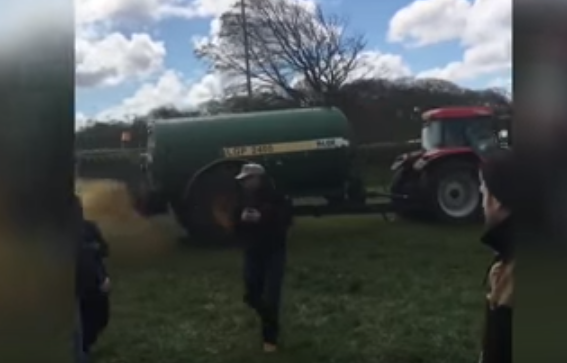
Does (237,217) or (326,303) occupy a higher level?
(237,217)

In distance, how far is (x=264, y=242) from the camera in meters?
2.53

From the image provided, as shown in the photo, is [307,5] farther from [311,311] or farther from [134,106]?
[311,311]

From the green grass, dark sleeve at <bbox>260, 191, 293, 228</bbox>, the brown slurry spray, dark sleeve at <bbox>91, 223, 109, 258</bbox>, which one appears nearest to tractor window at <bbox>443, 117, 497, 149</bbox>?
the green grass

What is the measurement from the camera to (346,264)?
8.23 feet

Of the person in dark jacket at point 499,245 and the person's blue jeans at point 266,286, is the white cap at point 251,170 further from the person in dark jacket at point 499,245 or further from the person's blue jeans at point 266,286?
the person in dark jacket at point 499,245

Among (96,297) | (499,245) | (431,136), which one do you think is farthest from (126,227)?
(499,245)

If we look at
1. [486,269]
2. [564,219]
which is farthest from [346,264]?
[564,219]

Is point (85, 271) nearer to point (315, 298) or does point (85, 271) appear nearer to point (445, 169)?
point (315, 298)

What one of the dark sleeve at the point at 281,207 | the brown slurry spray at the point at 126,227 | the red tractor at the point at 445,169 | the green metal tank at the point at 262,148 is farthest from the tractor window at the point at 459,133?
the brown slurry spray at the point at 126,227

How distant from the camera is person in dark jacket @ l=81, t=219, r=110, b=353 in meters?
2.46

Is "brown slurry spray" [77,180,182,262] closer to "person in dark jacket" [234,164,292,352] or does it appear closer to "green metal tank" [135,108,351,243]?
"green metal tank" [135,108,351,243]

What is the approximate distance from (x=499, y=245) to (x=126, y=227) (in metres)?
0.87

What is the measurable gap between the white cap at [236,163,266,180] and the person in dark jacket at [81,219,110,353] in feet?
1.18

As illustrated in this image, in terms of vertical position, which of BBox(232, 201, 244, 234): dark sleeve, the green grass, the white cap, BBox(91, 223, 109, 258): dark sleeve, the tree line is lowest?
the green grass
